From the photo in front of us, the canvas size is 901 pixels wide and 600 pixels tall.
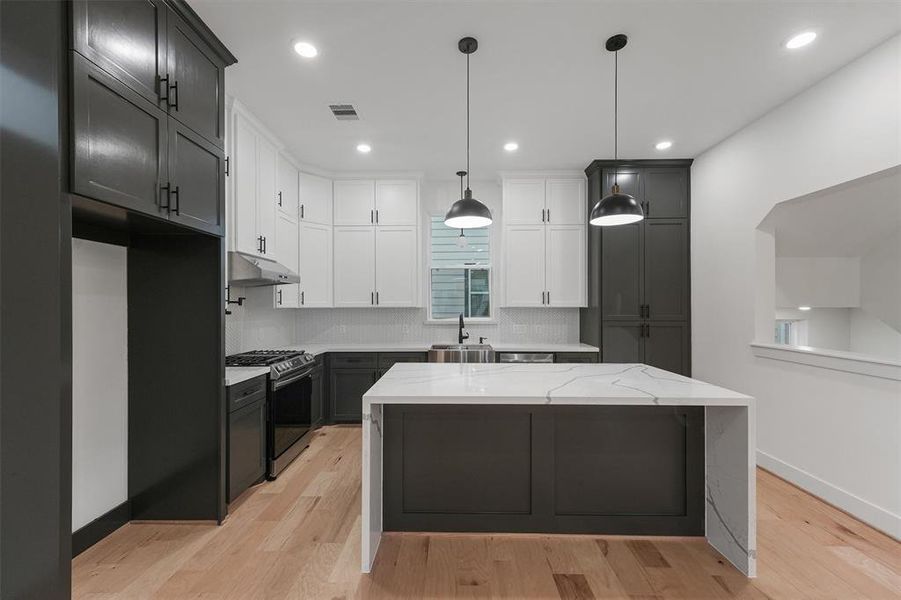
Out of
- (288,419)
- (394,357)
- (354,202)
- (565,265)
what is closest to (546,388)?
(288,419)

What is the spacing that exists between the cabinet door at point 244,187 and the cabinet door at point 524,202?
263cm

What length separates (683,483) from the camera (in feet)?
Answer: 7.41

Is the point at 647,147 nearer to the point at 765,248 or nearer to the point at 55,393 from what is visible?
the point at 765,248

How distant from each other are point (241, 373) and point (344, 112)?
7.18 ft

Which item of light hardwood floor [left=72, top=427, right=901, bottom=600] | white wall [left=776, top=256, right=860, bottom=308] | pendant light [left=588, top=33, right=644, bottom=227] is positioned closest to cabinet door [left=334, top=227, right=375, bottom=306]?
light hardwood floor [left=72, top=427, right=901, bottom=600]

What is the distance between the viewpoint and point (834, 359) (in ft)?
8.81

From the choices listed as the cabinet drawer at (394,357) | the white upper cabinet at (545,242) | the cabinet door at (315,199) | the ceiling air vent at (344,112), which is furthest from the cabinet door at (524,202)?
the cabinet door at (315,199)

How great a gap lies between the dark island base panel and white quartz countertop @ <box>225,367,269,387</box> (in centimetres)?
110

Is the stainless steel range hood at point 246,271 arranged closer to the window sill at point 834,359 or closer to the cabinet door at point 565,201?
the cabinet door at point 565,201

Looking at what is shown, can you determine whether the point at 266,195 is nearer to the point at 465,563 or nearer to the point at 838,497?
the point at 465,563

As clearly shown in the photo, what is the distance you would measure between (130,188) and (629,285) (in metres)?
4.19

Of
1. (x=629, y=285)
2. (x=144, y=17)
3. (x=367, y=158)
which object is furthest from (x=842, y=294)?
(x=144, y=17)

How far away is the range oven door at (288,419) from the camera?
3049 mm

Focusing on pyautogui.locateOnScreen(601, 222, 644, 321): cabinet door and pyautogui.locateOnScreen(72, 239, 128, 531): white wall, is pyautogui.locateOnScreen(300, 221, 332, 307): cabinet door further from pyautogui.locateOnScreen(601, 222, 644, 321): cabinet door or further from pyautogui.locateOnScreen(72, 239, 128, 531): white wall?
pyautogui.locateOnScreen(601, 222, 644, 321): cabinet door
